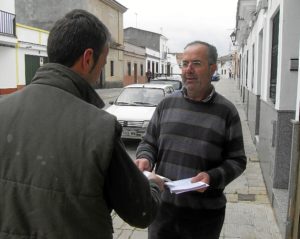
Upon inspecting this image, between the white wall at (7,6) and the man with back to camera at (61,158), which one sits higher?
the white wall at (7,6)

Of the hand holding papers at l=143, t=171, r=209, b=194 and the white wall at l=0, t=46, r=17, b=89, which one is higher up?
the white wall at l=0, t=46, r=17, b=89

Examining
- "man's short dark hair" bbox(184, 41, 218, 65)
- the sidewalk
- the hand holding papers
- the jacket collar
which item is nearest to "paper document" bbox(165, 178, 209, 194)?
Answer: the hand holding papers

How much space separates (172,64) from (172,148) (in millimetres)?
76030

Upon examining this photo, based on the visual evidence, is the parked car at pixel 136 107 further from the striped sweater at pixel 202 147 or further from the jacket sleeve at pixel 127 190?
the jacket sleeve at pixel 127 190

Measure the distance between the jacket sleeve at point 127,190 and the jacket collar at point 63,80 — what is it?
0.25 meters

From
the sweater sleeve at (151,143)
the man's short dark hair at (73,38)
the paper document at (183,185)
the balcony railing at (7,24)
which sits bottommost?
the paper document at (183,185)

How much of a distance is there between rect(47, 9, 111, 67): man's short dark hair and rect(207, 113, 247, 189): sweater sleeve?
1.43 m

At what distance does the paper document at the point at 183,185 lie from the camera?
2510 millimetres

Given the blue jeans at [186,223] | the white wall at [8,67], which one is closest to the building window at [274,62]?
the blue jeans at [186,223]

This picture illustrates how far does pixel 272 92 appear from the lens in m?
6.81

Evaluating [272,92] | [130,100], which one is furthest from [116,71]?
[272,92]

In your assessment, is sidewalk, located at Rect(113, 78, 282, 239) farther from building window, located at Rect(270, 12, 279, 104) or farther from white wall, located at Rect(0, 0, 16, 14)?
white wall, located at Rect(0, 0, 16, 14)

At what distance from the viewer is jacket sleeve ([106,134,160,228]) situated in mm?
1610

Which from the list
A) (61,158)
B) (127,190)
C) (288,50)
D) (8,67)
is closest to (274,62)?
(288,50)
